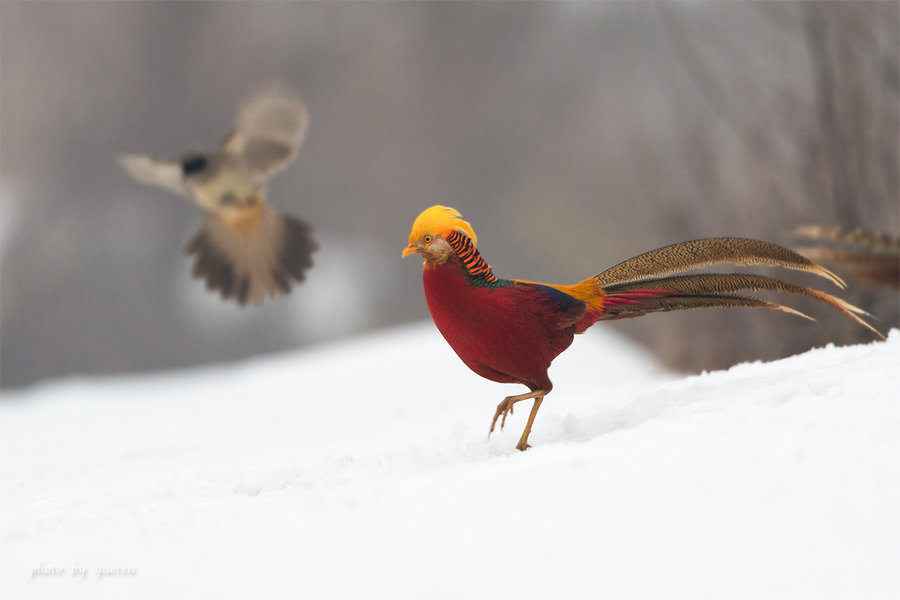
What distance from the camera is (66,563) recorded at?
0.74 metres

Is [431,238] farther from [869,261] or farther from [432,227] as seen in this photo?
[869,261]

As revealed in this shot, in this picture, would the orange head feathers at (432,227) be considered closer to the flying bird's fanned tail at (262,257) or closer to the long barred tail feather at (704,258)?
the long barred tail feather at (704,258)

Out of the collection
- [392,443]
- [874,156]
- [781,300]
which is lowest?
[392,443]

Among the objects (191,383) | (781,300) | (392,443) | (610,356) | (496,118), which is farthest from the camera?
(496,118)

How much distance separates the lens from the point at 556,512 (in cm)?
73

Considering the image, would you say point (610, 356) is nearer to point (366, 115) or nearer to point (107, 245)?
point (366, 115)

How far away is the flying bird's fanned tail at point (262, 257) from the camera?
4.90 feet

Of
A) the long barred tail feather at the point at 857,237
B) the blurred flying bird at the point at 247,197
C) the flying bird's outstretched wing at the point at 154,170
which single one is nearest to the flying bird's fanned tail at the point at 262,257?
the blurred flying bird at the point at 247,197

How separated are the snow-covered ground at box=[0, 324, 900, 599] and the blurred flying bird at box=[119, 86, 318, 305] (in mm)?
395

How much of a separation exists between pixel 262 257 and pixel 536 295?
0.67 metres

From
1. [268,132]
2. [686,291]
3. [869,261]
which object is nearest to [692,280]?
[686,291]

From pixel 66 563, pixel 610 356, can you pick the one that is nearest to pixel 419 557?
pixel 66 563

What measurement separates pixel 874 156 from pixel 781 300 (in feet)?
1.36

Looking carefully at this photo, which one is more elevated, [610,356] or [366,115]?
[366,115]
